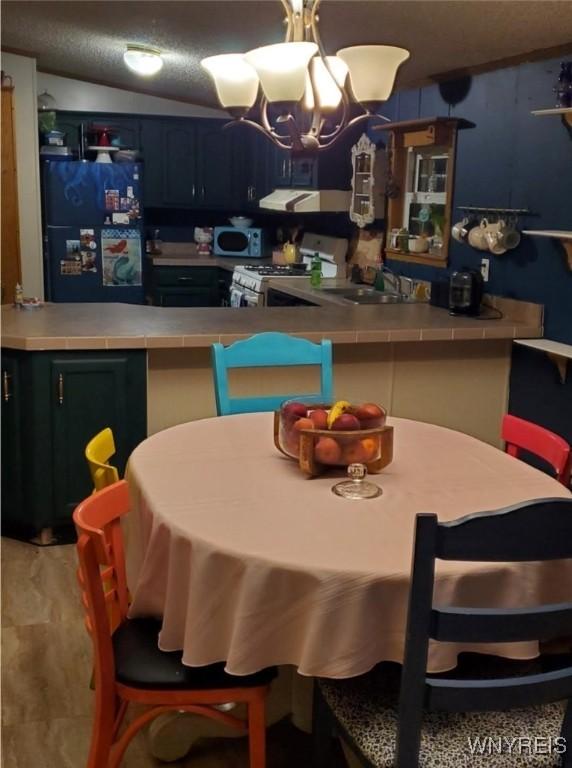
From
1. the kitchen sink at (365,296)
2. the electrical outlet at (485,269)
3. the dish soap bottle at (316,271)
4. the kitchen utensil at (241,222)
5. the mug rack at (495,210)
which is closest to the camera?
the mug rack at (495,210)

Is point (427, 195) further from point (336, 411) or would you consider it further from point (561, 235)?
point (336, 411)

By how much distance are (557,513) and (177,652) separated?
87 cm

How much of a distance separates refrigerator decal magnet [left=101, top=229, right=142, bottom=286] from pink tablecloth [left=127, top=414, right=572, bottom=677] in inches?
174

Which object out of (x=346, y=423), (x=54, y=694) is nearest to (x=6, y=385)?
(x=54, y=694)

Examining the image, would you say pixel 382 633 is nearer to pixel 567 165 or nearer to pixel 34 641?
pixel 34 641

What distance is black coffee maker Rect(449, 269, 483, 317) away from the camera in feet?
12.6

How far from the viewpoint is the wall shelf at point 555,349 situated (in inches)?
133

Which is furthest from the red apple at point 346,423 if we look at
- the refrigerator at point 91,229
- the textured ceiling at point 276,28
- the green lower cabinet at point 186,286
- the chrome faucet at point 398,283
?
the green lower cabinet at point 186,286

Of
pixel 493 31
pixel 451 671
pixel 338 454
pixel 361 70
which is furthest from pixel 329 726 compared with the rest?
pixel 493 31

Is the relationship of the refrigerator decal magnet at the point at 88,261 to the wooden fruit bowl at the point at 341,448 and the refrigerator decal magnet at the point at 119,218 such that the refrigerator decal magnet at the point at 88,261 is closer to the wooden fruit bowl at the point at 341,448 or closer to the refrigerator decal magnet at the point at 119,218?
the refrigerator decal magnet at the point at 119,218

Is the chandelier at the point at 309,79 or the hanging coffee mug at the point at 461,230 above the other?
the chandelier at the point at 309,79

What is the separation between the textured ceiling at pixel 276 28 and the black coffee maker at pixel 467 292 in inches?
39.5

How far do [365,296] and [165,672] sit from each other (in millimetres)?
3404

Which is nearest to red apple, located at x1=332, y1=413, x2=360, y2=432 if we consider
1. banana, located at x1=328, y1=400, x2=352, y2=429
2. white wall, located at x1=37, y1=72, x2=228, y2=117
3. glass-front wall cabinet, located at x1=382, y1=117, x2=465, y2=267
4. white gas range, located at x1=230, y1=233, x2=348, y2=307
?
banana, located at x1=328, y1=400, x2=352, y2=429
